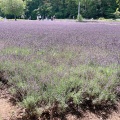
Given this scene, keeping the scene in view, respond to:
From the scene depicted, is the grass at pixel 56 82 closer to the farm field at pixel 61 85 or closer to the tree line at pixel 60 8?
Answer: the farm field at pixel 61 85

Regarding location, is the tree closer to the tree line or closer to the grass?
the tree line

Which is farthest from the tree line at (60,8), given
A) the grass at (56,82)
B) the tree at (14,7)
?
the grass at (56,82)

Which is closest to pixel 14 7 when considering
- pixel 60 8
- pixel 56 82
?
pixel 60 8

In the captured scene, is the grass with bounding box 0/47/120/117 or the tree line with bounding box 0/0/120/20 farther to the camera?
the tree line with bounding box 0/0/120/20

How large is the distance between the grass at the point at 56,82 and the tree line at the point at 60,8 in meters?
42.2

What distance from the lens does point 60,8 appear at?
180 ft

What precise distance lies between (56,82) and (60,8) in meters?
53.4

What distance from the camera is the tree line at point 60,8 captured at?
4509 centimetres

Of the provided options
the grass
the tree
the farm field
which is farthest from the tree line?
the grass

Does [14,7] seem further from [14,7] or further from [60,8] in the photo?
[60,8]

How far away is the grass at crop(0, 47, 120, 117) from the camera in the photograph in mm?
2855

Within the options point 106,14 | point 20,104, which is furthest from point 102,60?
point 106,14

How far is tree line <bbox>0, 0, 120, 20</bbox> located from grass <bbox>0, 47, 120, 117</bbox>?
139ft

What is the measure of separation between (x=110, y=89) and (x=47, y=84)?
0.95m
